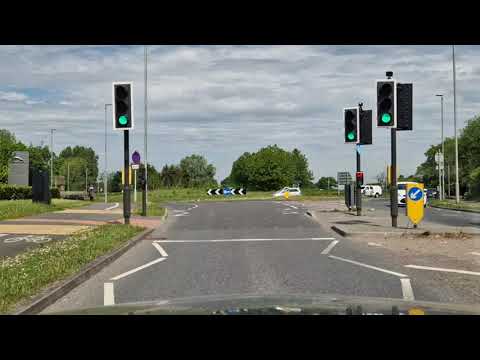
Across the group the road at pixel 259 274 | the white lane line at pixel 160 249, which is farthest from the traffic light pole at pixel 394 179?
the white lane line at pixel 160 249

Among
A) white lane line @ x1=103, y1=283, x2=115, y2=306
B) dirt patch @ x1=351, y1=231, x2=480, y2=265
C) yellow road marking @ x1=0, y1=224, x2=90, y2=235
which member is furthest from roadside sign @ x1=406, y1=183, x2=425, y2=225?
white lane line @ x1=103, y1=283, x2=115, y2=306

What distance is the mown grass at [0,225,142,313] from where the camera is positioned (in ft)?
26.1

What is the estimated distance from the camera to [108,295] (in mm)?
8383

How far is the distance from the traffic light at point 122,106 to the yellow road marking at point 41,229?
133 inches

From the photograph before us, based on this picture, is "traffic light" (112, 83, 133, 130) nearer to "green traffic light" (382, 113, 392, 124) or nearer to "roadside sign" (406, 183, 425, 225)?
"green traffic light" (382, 113, 392, 124)

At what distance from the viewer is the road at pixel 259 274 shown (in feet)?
27.5

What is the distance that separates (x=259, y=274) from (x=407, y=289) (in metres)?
2.49

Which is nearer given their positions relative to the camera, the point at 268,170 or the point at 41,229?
the point at 41,229

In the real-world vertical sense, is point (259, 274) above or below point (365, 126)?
below

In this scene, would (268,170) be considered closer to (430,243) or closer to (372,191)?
(372,191)

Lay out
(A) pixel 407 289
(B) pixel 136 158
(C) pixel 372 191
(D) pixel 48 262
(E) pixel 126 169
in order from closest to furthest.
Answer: (A) pixel 407 289 → (D) pixel 48 262 → (E) pixel 126 169 → (B) pixel 136 158 → (C) pixel 372 191

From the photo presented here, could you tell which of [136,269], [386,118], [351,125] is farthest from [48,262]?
[351,125]

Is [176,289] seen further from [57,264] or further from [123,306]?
[123,306]
